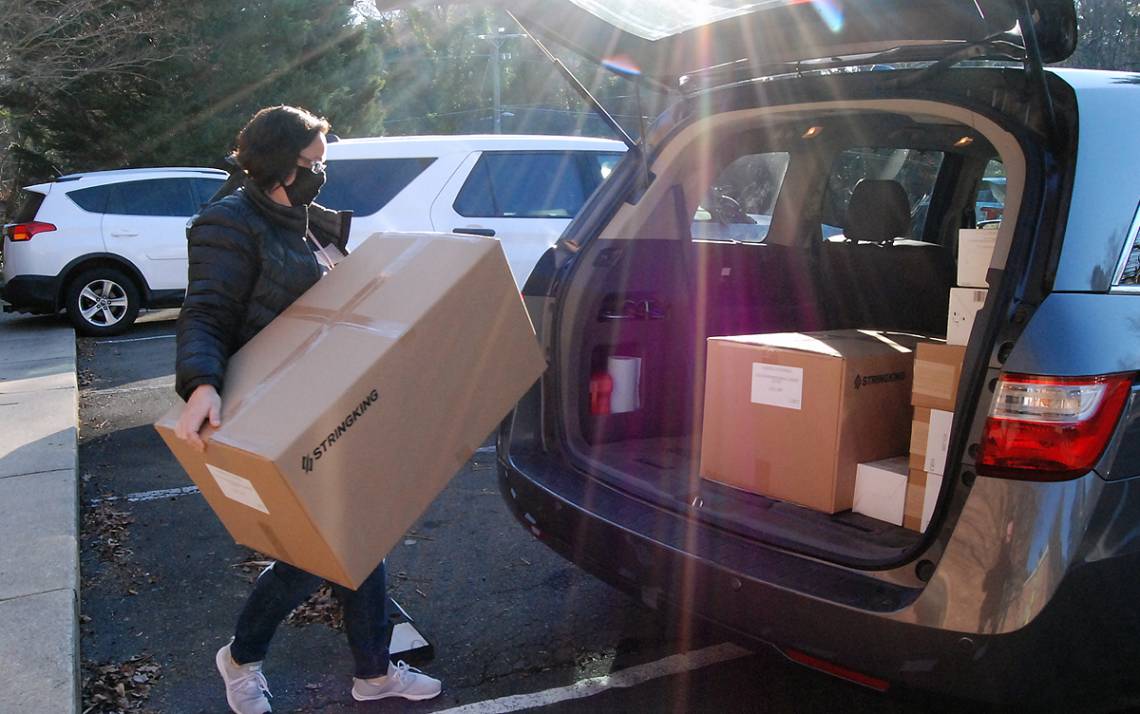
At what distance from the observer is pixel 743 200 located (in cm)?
456

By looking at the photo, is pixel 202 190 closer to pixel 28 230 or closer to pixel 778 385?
pixel 28 230

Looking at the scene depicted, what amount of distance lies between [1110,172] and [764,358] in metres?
1.11

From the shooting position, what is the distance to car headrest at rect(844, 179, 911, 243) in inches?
171

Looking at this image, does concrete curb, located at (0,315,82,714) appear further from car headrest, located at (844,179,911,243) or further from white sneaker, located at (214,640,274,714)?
car headrest, located at (844,179,911,243)

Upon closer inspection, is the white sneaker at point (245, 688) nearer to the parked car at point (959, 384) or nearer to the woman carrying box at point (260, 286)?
the woman carrying box at point (260, 286)

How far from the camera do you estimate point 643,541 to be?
272 centimetres

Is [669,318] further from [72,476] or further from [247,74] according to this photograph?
[247,74]

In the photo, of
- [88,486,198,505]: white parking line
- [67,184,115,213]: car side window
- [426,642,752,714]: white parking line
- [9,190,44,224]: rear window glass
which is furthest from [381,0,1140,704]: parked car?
[9,190,44,224]: rear window glass

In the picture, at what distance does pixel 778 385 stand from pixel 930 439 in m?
0.47

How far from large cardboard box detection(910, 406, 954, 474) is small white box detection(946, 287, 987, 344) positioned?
0.78ft

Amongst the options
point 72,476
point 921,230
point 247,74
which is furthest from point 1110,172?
point 247,74

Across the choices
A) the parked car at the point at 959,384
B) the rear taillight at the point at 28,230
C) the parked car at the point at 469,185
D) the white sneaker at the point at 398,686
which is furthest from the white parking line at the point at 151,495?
the rear taillight at the point at 28,230

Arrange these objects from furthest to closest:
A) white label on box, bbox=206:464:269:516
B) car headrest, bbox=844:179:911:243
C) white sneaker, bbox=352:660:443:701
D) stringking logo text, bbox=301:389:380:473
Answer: car headrest, bbox=844:179:911:243
white sneaker, bbox=352:660:443:701
white label on box, bbox=206:464:269:516
stringking logo text, bbox=301:389:380:473

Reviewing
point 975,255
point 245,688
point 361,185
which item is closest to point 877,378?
point 975,255
